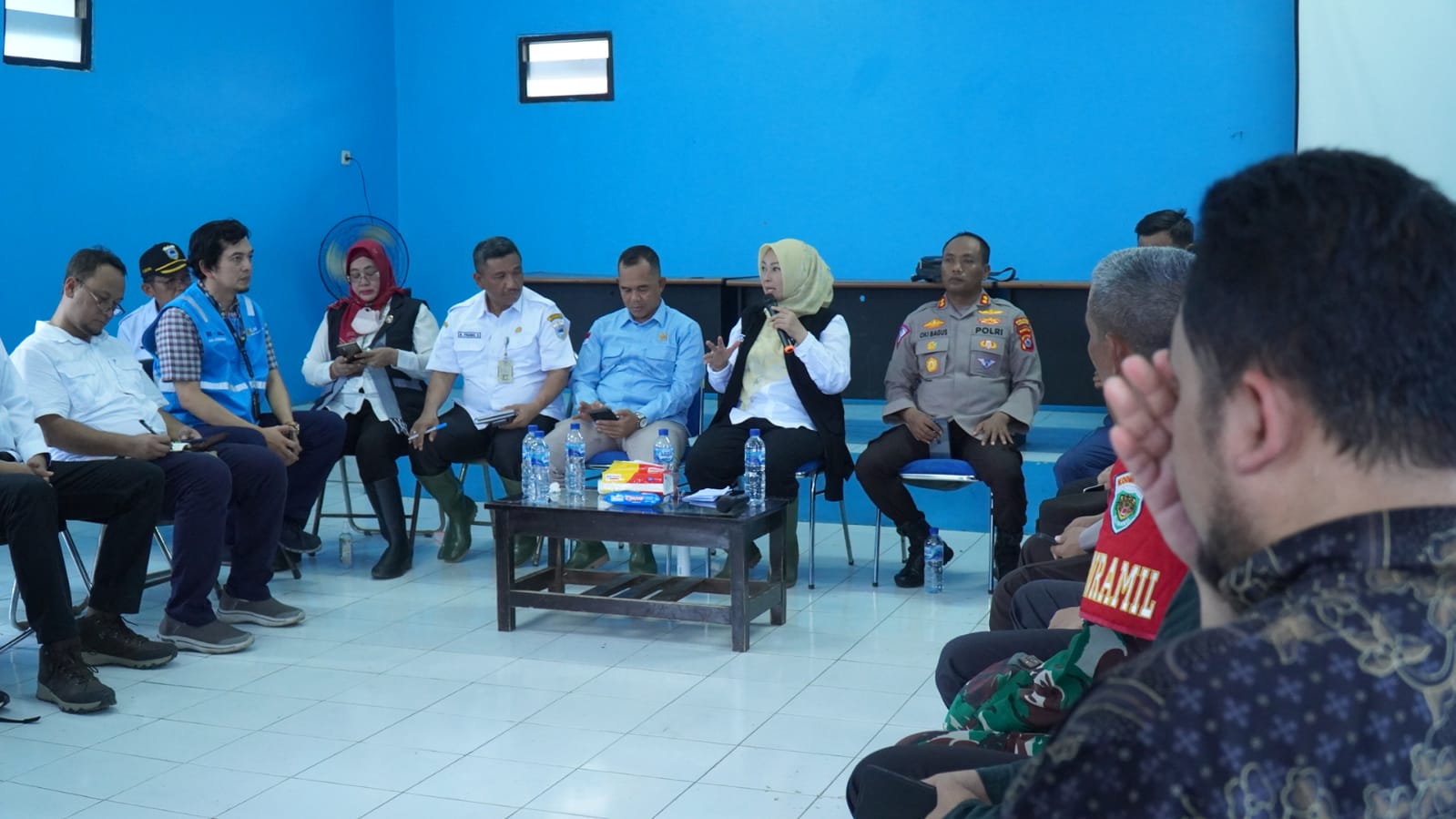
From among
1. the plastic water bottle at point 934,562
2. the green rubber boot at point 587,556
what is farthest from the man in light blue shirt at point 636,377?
the plastic water bottle at point 934,562

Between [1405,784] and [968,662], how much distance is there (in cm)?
157

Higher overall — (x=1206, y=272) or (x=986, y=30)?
(x=986, y=30)

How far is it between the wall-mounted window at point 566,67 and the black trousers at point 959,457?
3.57 metres

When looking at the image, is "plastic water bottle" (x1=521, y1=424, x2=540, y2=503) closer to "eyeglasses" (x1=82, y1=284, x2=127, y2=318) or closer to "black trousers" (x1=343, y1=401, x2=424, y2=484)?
"black trousers" (x1=343, y1=401, x2=424, y2=484)

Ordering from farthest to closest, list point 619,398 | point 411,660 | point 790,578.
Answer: point 619,398 → point 790,578 → point 411,660

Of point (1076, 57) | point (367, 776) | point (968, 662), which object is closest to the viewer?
point (968, 662)

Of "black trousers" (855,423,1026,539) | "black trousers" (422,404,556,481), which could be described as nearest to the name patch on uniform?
"black trousers" (855,423,1026,539)

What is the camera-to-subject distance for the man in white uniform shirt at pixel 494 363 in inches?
196

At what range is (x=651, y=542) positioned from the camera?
384cm

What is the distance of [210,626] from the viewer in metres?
3.82

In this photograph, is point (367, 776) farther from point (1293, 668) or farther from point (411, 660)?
point (1293, 668)

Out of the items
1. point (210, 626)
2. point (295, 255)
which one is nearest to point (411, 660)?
point (210, 626)

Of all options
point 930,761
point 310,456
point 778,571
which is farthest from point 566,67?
point 930,761

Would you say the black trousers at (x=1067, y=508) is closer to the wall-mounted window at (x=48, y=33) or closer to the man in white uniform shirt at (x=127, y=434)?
the man in white uniform shirt at (x=127, y=434)
